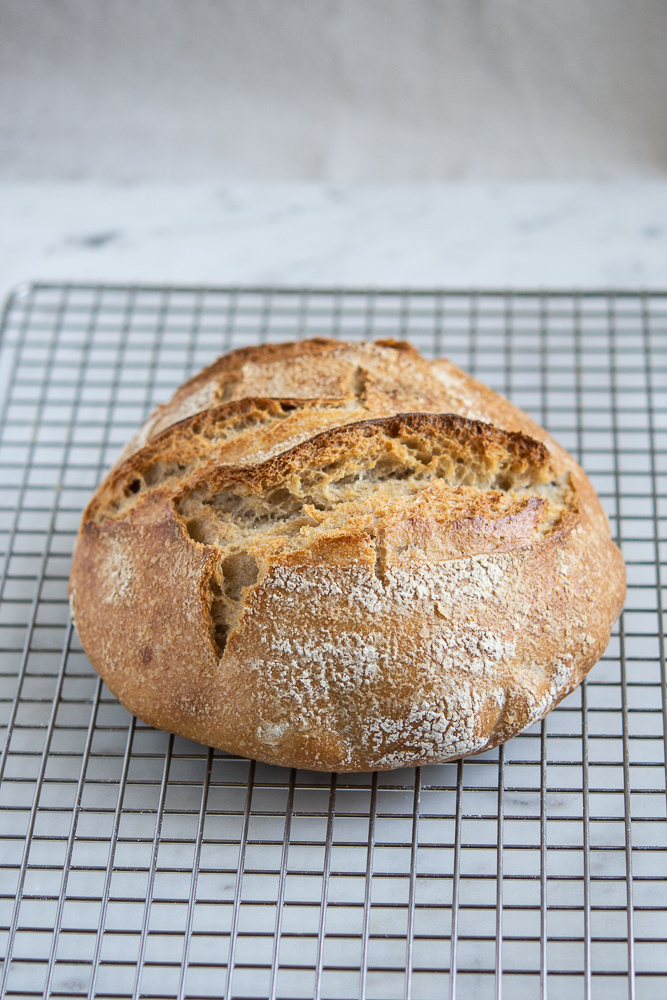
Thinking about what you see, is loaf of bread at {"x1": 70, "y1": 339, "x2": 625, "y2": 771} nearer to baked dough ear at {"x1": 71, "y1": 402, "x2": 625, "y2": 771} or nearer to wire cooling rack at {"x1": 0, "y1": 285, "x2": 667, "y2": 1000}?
baked dough ear at {"x1": 71, "y1": 402, "x2": 625, "y2": 771}

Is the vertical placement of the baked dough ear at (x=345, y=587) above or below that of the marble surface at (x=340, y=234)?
above

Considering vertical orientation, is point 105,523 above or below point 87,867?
above


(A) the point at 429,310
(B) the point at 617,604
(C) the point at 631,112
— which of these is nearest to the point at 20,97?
(A) the point at 429,310

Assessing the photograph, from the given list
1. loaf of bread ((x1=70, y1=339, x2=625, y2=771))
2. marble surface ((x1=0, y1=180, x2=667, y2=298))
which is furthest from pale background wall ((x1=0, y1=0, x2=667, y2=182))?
loaf of bread ((x1=70, y1=339, x2=625, y2=771))

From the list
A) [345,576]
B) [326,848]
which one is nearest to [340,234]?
[345,576]

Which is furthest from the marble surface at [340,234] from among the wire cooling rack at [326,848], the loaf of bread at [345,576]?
the loaf of bread at [345,576]

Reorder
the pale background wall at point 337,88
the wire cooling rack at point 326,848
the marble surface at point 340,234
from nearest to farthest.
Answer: the wire cooling rack at point 326,848 → the marble surface at point 340,234 → the pale background wall at point 337,88

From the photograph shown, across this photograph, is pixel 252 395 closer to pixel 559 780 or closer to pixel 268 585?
pixel 268 585

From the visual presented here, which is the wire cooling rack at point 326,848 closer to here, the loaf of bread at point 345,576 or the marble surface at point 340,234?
the loaf of bread at point 345,576
